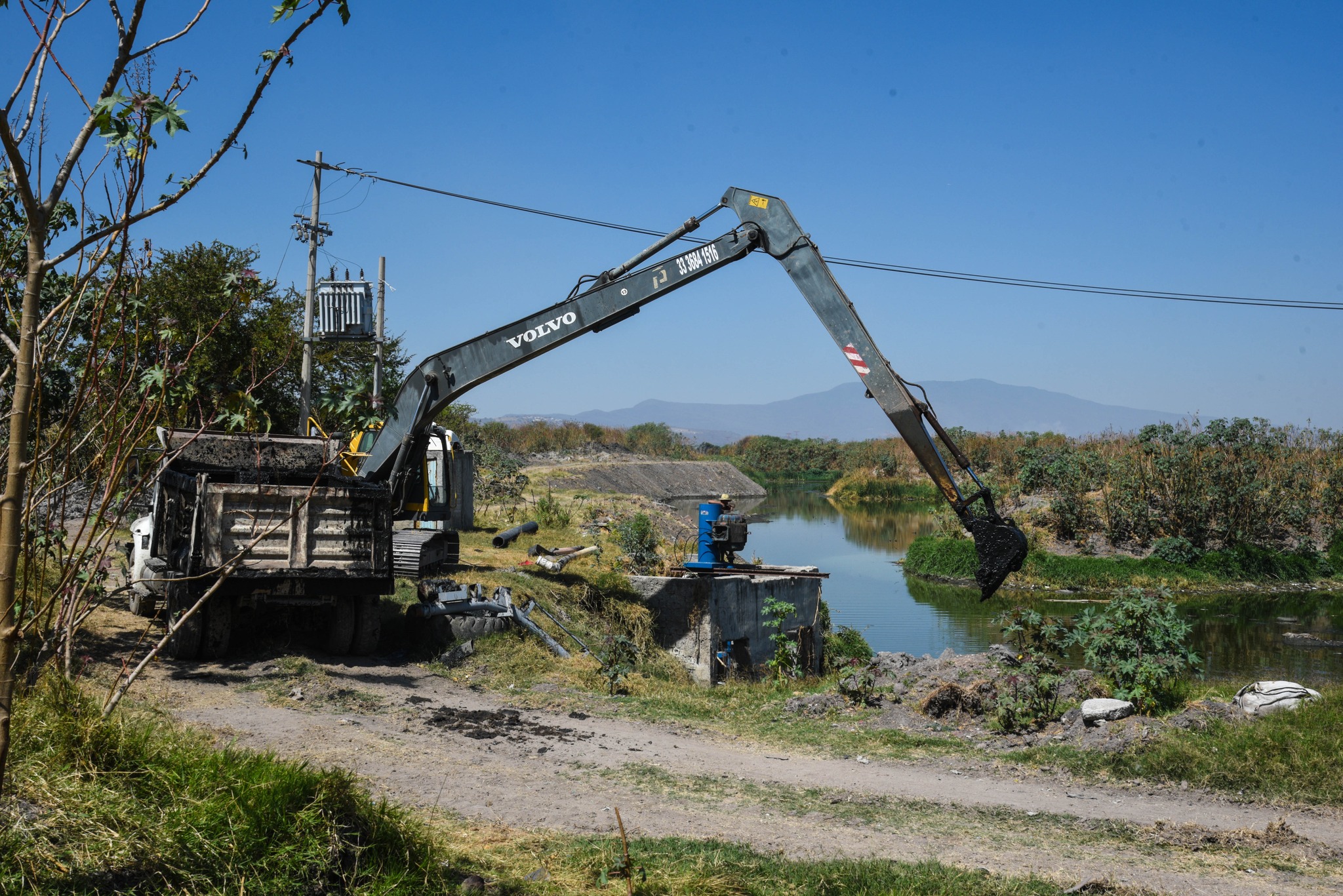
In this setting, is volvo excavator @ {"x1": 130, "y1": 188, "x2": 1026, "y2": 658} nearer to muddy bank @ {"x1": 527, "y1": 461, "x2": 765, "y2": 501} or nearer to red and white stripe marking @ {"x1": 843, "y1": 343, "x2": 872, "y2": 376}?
red and white stripe marking @ {"x1": 843, "y1": 343, "x2": 872, "y2": 376}

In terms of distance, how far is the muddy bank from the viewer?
171ft

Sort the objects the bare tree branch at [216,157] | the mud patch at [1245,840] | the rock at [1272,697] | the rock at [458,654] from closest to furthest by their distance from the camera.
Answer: the bare tree branch at [216,157] < the mud patch at [1245,840] < the rock at [1272,697] < the rock at [458,654]

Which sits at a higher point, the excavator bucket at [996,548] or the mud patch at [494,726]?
the excavator bucket at [996,548]

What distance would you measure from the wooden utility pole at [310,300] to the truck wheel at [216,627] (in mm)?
6396

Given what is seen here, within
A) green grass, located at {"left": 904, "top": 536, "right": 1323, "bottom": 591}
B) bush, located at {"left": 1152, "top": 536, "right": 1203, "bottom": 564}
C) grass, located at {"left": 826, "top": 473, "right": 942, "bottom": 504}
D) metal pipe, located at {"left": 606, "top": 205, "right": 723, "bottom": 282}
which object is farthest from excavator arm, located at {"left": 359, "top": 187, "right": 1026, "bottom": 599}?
grass, located at {"left": 826, "top": 473, "right": 942, "bottom": 504}

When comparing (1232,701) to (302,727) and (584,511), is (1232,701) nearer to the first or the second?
(302,727)

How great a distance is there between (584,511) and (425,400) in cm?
1940

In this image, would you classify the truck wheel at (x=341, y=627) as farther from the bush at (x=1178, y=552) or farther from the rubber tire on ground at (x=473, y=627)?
the bush at (x=1178, y=552)

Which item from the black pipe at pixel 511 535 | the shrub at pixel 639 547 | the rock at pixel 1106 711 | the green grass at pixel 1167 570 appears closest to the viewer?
the rock at pixel 1106 711

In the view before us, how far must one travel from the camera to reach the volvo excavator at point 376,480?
11.1m

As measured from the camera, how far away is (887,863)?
6.16 metres

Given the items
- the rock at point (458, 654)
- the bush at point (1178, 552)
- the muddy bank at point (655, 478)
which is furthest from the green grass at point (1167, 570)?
the rock at point (458, 654)

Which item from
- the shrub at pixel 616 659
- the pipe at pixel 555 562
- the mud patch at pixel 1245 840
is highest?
the pipe at pixel 555 562

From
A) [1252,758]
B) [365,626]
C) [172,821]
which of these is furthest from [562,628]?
[172,821]
